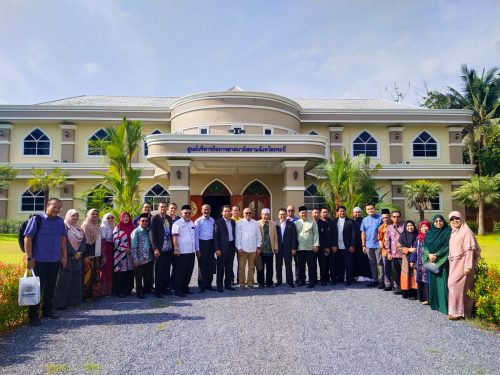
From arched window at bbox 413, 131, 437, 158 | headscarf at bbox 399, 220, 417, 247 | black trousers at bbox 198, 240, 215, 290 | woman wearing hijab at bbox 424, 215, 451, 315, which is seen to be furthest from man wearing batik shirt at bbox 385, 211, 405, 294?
Answer: arched window at bbox 413, 131, 437, 158

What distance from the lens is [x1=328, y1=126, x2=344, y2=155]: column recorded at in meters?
20.6

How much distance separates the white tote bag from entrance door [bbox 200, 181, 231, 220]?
13709mm

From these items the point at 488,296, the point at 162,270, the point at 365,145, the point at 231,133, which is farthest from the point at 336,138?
the point at 488,296

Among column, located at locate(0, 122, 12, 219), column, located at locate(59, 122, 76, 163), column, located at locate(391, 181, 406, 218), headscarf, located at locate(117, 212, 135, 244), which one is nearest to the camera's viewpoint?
headscarf, located at locate(117, 212, 135, 244)

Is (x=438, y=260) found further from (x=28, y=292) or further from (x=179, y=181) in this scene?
(x=179, y=181)

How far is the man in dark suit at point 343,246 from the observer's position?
814 cm

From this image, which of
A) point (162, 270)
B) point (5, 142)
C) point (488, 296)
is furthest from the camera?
Answer: point (5, 142)

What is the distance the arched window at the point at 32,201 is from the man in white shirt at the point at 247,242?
16076 millimetres

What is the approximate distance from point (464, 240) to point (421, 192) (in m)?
14.3

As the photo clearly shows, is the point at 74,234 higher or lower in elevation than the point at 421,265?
higher

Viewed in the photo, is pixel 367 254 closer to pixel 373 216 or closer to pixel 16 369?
pixel 373 216

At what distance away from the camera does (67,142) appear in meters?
20.1

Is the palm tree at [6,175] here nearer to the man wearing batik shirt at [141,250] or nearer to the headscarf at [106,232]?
the headscarf at [106,232]

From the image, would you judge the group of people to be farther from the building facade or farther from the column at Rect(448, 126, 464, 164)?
the column at Rect(448, 126, 464, 164)
